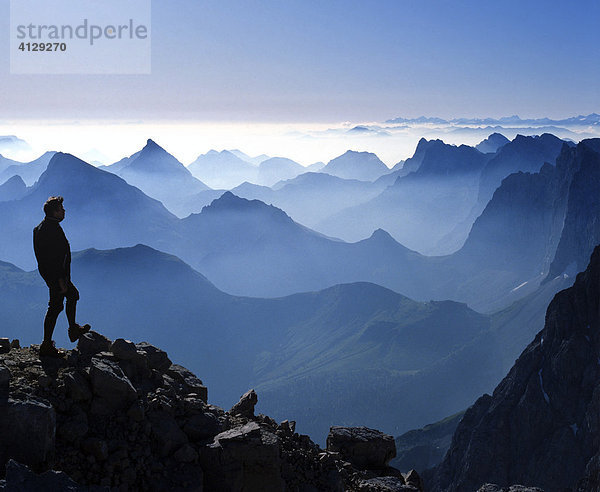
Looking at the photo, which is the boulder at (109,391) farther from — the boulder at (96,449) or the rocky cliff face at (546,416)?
the rocky cliff face at (546,416)

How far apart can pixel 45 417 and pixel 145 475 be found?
2925 mm

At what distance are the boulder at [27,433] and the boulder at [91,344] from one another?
395cm

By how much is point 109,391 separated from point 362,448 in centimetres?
1036

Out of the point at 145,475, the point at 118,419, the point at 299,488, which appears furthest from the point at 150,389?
the point at 299,488

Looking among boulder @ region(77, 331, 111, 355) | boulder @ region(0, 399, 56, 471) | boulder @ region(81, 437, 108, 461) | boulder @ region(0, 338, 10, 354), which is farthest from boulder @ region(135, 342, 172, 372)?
boulder @ region(0, 399, 56, 471)

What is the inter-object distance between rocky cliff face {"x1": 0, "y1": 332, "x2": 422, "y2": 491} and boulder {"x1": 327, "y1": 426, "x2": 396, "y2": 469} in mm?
1833

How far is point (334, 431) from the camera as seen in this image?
858 inches

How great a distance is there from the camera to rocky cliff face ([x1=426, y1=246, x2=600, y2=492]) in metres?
95.2

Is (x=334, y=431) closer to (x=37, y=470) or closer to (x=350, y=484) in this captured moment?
(x=350, y=484)

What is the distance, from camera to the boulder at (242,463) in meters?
15.1

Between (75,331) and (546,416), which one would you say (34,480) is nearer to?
(75,331)

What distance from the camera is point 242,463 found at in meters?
15.3

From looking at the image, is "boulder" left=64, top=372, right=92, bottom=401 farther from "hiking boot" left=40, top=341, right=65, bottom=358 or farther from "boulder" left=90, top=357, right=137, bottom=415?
"hiking boot" left=40, top=341, right=65, bottom=358

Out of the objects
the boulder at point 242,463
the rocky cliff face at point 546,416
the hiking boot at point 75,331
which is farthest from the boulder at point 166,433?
the rocky cliff face at point 546,416
